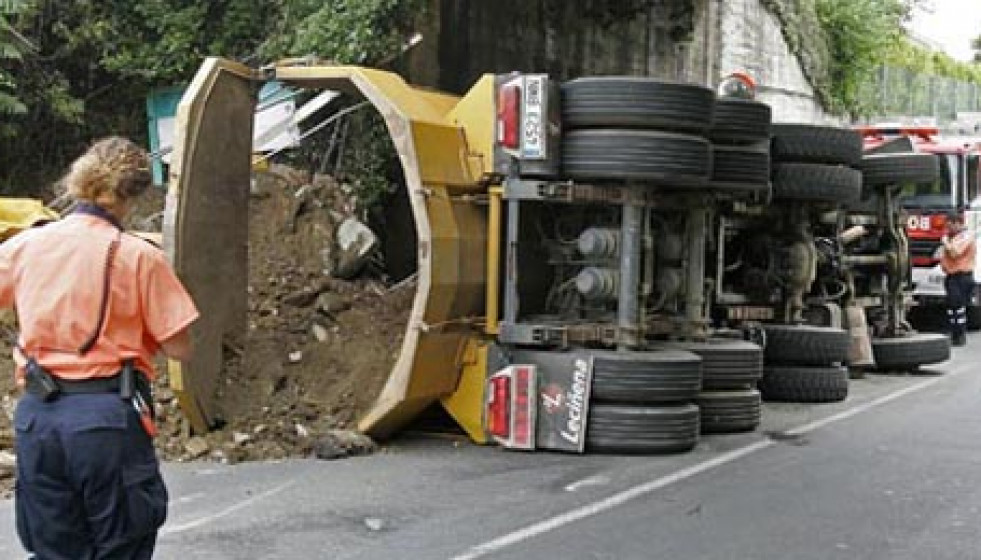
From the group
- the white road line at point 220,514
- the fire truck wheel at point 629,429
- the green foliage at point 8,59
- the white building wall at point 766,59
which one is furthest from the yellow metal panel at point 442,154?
the white building wall at point 766,59

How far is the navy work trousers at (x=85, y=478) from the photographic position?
3980 mm

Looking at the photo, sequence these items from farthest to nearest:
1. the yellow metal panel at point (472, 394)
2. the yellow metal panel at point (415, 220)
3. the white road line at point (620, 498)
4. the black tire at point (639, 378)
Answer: the yellow metal panel at point (472, 394) → the black tire at point (639, 378) → the yellow metal panel at point (415, 220) → the white road line at point (620, 498)

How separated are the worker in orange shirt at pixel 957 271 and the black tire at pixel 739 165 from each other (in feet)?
30.8

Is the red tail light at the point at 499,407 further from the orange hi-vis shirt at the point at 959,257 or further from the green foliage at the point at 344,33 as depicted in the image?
the orange hi-vis shirt at the point at 959,257

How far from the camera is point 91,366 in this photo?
4.06 meters

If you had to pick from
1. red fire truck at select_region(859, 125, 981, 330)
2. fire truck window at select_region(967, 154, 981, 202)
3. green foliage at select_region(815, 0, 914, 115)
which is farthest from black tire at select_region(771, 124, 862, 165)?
green foliage at select_region(815, 0, 914, 115)

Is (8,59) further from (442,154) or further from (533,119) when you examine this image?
(533,119)

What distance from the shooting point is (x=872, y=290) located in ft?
47.9

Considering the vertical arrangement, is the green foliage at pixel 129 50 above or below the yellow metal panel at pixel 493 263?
above

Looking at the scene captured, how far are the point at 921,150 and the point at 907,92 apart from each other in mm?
20772

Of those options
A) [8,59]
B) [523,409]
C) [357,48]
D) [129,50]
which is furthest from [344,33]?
[523,409]

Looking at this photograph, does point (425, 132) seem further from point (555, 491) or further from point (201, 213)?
point (555, 491)

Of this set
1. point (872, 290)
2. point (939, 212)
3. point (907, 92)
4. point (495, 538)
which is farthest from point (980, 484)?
point (907, 92)

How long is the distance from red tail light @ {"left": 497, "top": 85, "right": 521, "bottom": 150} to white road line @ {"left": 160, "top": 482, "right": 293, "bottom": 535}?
2.65 m
